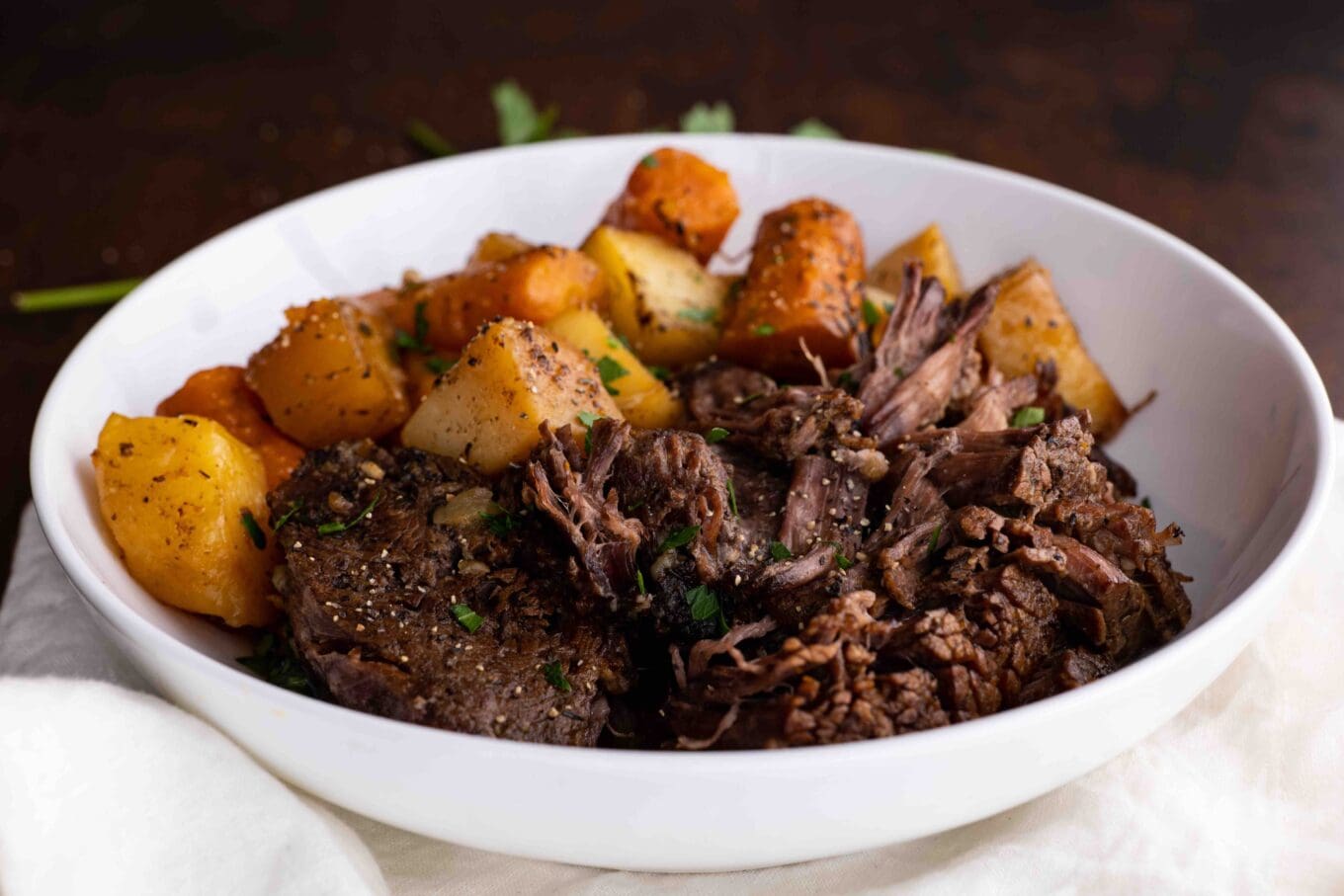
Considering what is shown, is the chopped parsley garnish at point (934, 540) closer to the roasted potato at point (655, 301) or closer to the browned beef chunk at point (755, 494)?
the browned beef chunk at point (755, 494)

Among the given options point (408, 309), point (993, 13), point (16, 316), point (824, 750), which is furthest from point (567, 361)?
point (993, 13)

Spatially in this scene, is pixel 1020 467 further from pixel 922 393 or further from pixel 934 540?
pixel 922 393

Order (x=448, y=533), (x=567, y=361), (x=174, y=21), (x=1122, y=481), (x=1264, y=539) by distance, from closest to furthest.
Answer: (x=448, y=533), (x=1264, y=539), (x=567, y=361), (x=1122, y=481), (x=174, y=21)

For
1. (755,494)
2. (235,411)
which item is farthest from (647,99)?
(755,494)

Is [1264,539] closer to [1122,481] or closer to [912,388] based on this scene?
[1122,481]

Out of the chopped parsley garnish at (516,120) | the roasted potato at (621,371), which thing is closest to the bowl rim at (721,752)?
Result: the roasted potato at (621,371)
